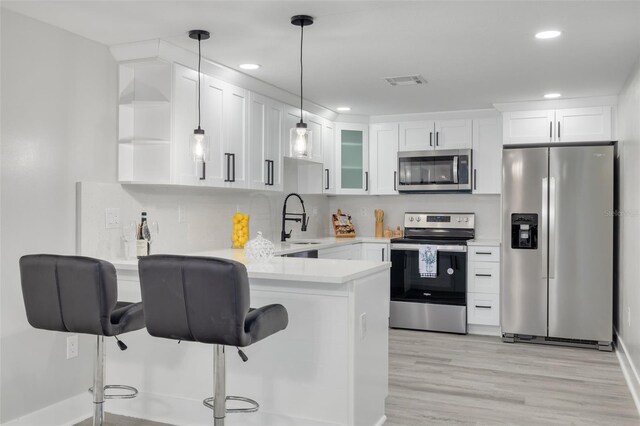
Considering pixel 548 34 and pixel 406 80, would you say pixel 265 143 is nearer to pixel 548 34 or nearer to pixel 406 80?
pixel 406 80

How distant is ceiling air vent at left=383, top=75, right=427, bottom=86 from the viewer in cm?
431

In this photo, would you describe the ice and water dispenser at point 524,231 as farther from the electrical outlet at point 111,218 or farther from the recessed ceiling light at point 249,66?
the electrical outlet at point 111,218

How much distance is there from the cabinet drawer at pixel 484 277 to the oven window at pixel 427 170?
0.92 metres

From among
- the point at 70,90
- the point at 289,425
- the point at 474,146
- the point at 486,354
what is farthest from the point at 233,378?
the point at 474,146

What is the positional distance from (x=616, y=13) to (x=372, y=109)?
297cm

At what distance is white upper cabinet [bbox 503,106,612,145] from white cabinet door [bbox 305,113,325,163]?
5.85 ft

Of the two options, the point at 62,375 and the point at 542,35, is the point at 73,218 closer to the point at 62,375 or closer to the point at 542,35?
the point at 62,375

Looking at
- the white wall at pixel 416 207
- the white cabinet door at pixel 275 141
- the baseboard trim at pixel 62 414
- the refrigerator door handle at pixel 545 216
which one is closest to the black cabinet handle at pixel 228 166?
the white cabinet door at pixel 275 141

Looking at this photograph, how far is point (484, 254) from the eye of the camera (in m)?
5.47

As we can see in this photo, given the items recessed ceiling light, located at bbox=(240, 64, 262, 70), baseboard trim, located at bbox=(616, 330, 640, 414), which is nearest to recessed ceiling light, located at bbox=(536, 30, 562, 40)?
recessed ceiling light, located at bbox=(240, 64, 262, 70)

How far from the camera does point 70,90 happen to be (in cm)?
328

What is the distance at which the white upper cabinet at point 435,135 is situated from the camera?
228 inches

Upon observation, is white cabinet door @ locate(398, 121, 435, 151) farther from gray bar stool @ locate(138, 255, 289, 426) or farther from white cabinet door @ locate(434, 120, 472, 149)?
gray bar stool @ locate(138, 255, 289, 426)

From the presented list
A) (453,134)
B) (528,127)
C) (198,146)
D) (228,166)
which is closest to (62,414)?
(198,146)
